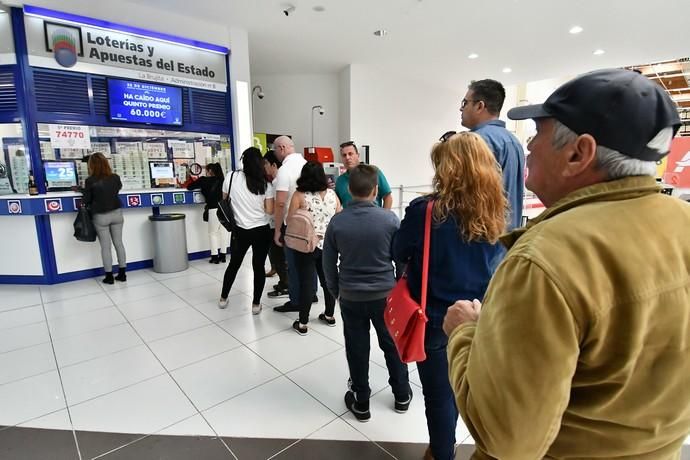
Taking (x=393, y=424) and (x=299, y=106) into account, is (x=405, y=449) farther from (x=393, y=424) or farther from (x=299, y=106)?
(x=299, y=106)

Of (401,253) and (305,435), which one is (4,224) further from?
(401,253)

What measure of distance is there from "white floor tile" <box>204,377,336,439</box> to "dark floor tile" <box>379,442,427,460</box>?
0.36 meters

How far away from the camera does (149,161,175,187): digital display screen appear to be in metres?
5.00

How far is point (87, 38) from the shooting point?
4.32 m

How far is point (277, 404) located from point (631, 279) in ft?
6.71

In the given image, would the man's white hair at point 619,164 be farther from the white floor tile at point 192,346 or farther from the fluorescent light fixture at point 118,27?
the fluorescent light fixture at point 118,27

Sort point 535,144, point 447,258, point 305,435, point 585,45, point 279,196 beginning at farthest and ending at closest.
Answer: point 585,45
point 279,196
point 305,435
point 447,258
point 535,144

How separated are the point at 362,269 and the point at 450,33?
513 cm

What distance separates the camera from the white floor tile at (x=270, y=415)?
6.46 ft

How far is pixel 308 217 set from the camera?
2.74m

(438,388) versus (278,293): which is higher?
(438,388)

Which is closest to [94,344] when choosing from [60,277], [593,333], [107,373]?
[107,373]

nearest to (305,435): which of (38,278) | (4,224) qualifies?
(38,278)

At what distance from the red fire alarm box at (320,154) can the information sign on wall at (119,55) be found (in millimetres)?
2187
